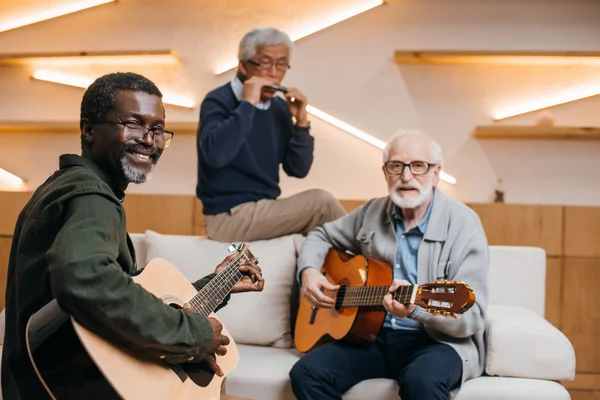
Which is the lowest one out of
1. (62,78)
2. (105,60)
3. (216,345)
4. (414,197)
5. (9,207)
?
(216,345)

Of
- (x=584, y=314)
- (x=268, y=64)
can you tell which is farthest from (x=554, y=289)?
(x=268, y=64)

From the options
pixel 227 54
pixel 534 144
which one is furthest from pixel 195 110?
pixel 534 144

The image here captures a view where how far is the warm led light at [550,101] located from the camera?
14.4 feet

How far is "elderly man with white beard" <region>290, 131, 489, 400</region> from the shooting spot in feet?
7.84

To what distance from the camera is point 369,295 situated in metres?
2.51

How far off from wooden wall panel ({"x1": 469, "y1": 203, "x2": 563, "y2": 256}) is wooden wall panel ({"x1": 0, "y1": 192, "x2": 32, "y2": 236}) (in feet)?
8.77

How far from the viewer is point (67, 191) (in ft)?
4.80

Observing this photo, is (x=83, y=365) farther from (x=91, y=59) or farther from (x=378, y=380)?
(x=91, y=59)

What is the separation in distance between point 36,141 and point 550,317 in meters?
3.44

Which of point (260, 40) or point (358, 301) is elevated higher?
point (260, 40)

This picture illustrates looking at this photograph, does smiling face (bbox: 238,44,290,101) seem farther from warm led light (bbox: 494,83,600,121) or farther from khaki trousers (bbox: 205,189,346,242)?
warm led light (bbox: 494,83,600,121)

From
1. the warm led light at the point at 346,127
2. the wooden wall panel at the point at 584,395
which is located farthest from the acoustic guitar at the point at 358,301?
the wooden wall panel at the point at 584,395

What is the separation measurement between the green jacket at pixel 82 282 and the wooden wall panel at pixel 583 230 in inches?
113

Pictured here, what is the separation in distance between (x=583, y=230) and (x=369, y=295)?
6.42 feet
